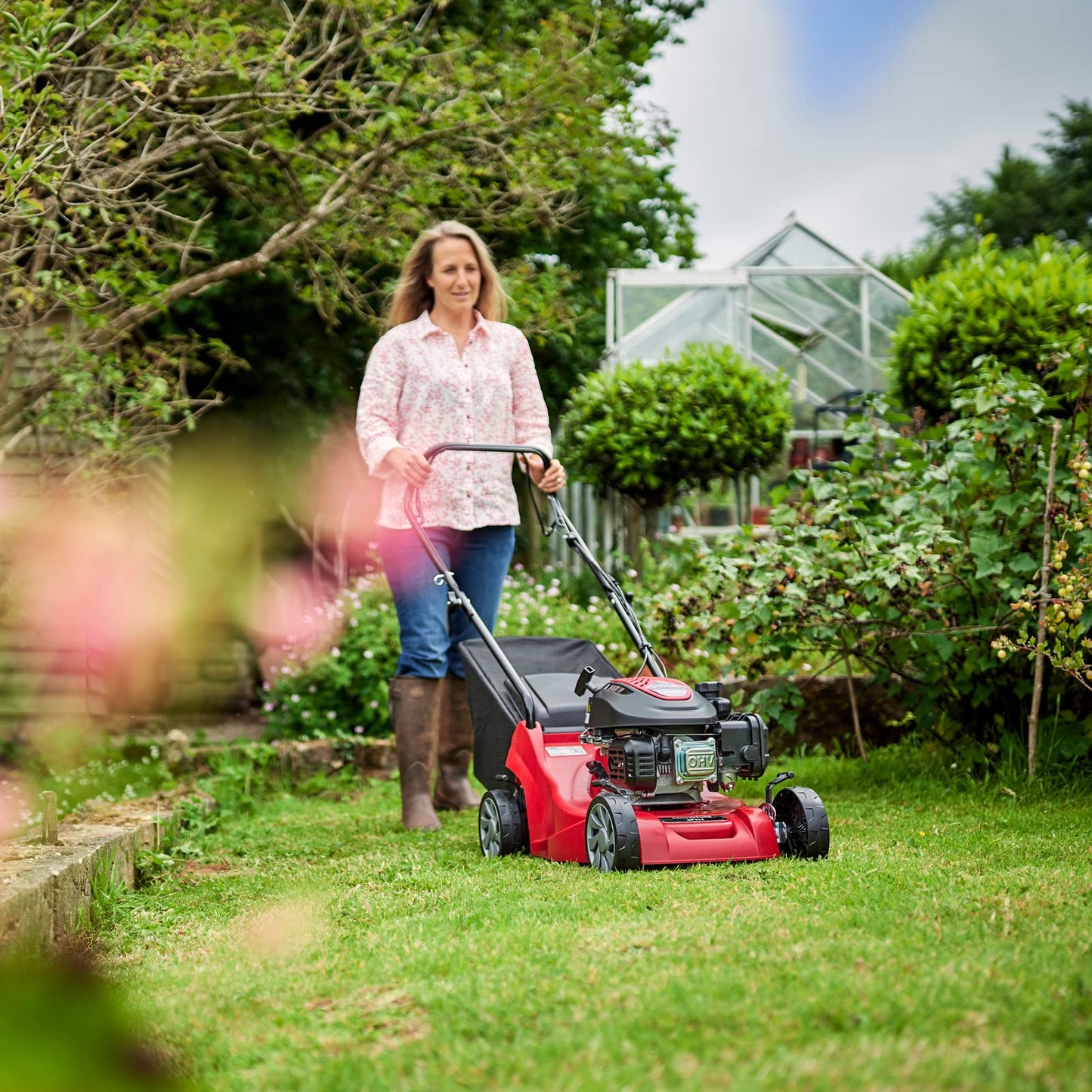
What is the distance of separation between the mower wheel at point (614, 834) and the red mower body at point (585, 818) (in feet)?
0.11

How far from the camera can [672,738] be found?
330cm

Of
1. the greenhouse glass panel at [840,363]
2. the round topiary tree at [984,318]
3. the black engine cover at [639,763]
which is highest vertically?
the greenhouse glass panel at [840,363]

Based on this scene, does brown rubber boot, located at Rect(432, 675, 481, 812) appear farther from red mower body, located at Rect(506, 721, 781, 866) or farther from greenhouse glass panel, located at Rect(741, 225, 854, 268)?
greenhouse glass panel, located at Rect(741, 225, 854, 268)

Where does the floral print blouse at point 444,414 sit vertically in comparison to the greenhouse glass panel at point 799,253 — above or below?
below

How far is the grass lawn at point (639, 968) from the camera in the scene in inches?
71.9

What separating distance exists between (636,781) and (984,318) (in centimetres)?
596

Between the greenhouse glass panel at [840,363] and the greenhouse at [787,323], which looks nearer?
the greenhouse at [787,323]

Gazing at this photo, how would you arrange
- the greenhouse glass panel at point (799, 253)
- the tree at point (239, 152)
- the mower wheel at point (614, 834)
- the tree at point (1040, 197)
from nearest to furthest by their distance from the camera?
the mower wheel at point (614, 834)
the tree at point (239, 152)
the greenhouse glass panel at point (799, 253)
the tree at point (1040, 197)

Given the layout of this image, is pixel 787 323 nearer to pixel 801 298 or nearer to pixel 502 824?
pixel 801 298

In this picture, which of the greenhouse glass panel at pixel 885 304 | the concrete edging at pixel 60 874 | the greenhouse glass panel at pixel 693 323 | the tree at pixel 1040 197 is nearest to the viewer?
the concrete edging at pixel 60 874

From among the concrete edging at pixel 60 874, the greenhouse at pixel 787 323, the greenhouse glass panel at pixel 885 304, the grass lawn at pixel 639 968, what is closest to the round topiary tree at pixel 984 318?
the greenhouse at pixel 787 323

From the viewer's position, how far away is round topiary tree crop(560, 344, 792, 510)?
8.33m

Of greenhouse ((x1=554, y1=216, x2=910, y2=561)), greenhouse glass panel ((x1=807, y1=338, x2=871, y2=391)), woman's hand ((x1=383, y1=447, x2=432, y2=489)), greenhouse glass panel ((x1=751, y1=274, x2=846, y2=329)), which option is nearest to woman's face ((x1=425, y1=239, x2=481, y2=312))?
woman's hand ((x1=383, y1=447, x2=432, y2=489))

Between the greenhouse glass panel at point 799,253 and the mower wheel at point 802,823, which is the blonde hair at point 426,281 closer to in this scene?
the mower wheel at point 802,823
